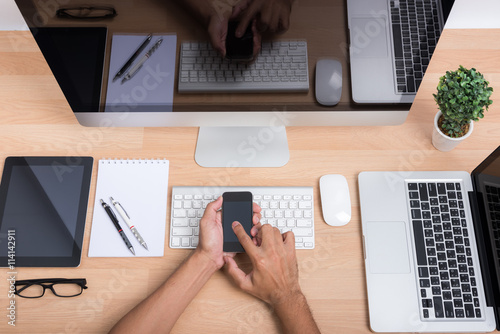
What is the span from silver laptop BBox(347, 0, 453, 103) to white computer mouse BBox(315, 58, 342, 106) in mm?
34

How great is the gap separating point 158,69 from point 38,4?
0.25 meters

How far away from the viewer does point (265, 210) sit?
0.98 m

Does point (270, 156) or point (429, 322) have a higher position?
point (270, 156)

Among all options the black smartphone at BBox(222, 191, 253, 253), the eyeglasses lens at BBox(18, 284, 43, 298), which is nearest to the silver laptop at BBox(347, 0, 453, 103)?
the black smartphone at BBox(222, 191, 253, 253)

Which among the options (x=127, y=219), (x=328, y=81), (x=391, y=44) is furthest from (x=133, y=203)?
(x=391, y=44)

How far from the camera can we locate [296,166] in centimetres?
104

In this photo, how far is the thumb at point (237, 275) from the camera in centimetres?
90

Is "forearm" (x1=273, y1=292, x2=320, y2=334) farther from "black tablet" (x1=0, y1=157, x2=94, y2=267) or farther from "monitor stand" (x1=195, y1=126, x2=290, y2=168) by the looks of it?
"black tablet" (x1=0, y1=157, x2=94, y2=267)

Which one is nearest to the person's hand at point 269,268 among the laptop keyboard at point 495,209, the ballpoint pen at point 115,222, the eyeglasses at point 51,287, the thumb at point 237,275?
the thumb at point 237,275

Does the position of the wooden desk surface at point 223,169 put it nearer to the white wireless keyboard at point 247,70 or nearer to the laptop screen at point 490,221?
the laptop screen at point 490,221

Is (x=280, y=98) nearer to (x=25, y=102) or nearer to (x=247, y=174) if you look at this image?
(x=247, y=174)

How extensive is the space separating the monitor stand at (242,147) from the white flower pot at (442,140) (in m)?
0.39

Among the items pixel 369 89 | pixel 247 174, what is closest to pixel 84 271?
pixel 247 174

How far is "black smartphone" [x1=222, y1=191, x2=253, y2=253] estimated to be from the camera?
3.03 feet
